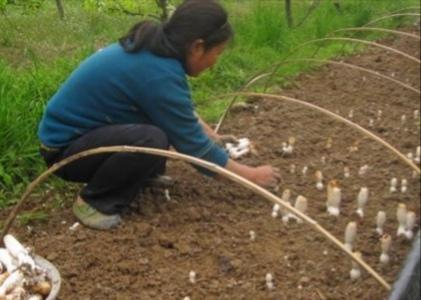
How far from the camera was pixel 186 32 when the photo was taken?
103 inches

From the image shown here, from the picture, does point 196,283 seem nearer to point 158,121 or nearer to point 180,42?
point 158,121

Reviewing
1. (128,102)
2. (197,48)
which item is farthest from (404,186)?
(128,102)

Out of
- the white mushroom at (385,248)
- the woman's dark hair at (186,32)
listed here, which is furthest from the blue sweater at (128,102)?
the white mushroom at (385,248)

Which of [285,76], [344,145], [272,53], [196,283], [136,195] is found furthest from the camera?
[272,53]

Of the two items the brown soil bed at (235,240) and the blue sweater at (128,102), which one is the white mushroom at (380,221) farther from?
the blue sweater at (128,102)

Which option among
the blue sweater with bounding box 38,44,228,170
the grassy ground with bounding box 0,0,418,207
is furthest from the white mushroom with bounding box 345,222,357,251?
the grassy ground with bounding box 0,0,418,207

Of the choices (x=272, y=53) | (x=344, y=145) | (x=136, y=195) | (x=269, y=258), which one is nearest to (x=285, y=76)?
(x=272, y=53)

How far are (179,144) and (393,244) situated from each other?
93 centimetres

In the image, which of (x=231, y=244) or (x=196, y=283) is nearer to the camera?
(x=196, y=283)

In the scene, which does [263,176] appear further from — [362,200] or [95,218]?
[95,218]

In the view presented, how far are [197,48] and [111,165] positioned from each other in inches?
23.1

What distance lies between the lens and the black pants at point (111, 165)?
271 centimetres

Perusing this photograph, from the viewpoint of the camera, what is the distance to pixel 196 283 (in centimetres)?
246

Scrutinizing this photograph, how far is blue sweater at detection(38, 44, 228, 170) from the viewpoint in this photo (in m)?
2.62
